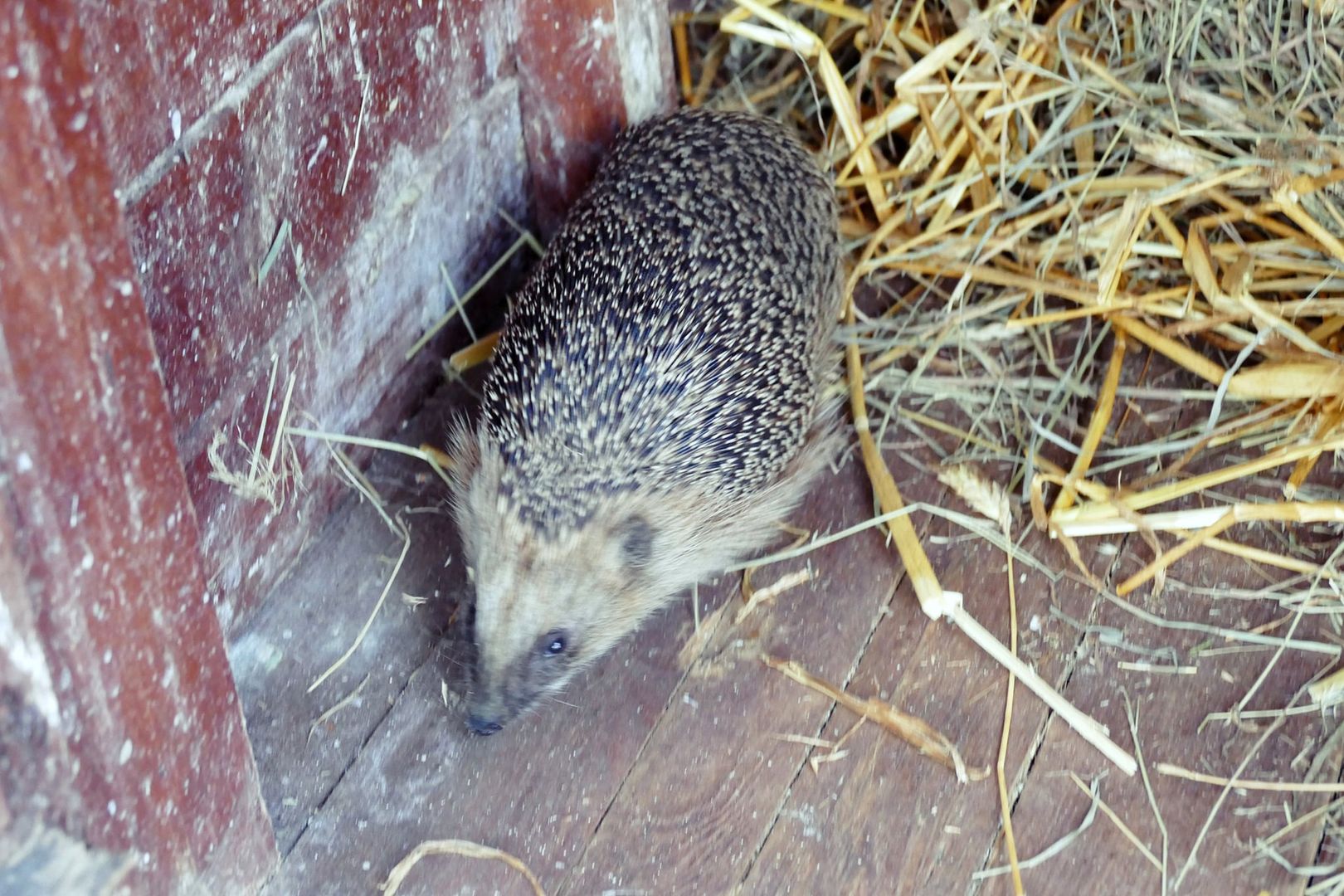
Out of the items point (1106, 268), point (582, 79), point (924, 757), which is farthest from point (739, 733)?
point (582, 79)

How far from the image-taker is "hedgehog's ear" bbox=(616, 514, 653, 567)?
255cm

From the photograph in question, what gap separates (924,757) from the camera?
97.3 inches

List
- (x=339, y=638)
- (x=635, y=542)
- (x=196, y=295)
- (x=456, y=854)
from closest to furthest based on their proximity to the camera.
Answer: (x=196, y=295), (x=456, y=854), (x=635, y=542), (x=339, y=638)

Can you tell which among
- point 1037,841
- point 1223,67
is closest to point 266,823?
point 1037,841

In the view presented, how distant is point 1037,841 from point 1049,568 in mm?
625

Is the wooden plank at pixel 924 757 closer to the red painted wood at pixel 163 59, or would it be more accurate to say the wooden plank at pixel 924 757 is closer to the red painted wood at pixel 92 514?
the red painted wood at pixel 92 514

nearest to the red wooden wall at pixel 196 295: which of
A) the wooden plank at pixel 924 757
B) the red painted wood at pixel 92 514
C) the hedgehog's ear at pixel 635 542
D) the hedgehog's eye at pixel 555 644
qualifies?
the red painted wood at pixel 92 514

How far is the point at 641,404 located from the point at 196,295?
2.67 ft

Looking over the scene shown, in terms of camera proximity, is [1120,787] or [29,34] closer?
[29,34]

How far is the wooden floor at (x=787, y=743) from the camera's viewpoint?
2.32m

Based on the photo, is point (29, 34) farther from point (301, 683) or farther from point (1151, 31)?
point (1151, 31)

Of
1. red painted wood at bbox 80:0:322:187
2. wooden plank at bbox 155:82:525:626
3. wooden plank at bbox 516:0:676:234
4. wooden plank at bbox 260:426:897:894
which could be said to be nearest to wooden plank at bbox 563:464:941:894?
wooden plank at bbox 260:426:897:894

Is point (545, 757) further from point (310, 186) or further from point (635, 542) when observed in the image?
point (310, 186)

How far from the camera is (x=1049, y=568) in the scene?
9.07 ft
